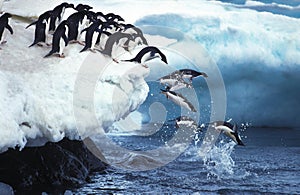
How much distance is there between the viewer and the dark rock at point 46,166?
303 inches

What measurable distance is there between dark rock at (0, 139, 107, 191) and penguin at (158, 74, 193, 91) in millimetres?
2422

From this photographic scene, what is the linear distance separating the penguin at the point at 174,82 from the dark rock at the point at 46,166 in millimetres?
2422

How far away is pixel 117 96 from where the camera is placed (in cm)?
891

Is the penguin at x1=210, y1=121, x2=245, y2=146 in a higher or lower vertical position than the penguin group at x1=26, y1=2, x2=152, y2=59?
lower

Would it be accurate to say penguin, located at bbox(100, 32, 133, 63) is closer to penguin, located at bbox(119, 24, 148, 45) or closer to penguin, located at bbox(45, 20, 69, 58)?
penguin, located at bbox(45, 20, 69, 58)

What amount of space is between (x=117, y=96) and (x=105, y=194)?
1862mm

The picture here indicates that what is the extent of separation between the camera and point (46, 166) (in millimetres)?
8539

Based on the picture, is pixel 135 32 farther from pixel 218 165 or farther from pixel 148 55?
pixel 218 165

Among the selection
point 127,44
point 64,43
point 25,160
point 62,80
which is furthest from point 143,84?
point 25,160

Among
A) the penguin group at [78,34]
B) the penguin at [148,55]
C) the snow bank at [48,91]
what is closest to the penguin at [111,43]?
the penguin group at [78,34]

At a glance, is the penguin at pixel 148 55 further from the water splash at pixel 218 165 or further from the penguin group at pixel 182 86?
the water splash at pixel 218 165

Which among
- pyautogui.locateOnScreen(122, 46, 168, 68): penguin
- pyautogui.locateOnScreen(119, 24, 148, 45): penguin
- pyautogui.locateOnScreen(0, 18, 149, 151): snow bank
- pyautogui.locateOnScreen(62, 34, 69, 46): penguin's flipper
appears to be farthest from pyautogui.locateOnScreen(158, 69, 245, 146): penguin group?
pyautogui.locateOnScreen(119, 24, 148, 45): penguin

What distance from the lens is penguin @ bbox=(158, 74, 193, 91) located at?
8.42 metres

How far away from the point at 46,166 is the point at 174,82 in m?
2.78
